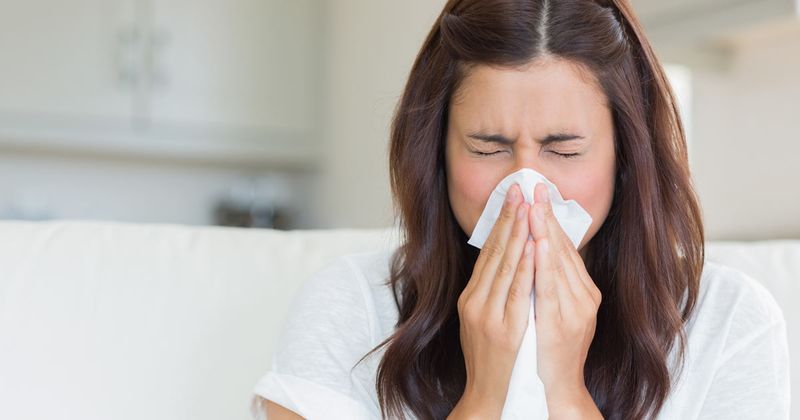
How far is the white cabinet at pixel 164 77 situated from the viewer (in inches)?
119

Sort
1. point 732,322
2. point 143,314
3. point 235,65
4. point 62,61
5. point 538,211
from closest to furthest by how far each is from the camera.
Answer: point 538,211 → point 732,322 → point 143,314 → point 62,61 → point 235,65

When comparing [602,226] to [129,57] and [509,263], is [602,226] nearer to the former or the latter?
[509,263]

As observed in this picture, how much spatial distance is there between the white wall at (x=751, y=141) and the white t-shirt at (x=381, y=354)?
2.91 ft

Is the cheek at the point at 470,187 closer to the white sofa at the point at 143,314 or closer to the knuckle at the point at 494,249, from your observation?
the knuckle at the point at 494,249

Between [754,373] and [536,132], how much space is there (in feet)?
1.18

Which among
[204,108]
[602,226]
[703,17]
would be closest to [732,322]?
[602,226]

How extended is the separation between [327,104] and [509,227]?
8.34 ft

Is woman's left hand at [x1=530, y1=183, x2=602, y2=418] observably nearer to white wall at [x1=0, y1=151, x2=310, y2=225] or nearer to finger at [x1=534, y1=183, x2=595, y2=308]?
finger at [x1=534, y1=183, x2=595, y2=308]

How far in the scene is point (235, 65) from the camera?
11.0 ft

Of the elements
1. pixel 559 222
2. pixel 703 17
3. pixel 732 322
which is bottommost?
pixel 732 322

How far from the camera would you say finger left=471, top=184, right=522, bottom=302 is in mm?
956

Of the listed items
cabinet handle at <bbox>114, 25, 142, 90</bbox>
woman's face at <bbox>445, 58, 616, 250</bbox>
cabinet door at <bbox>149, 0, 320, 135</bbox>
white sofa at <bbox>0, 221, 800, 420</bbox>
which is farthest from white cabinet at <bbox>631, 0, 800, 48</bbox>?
cabinet handle at <bbox>114, 25, 142, 90</bbox>

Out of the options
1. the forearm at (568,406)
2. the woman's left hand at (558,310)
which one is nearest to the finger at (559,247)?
the woman's left hand at (558,310)

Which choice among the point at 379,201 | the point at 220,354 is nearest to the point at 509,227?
the point at 220,354
